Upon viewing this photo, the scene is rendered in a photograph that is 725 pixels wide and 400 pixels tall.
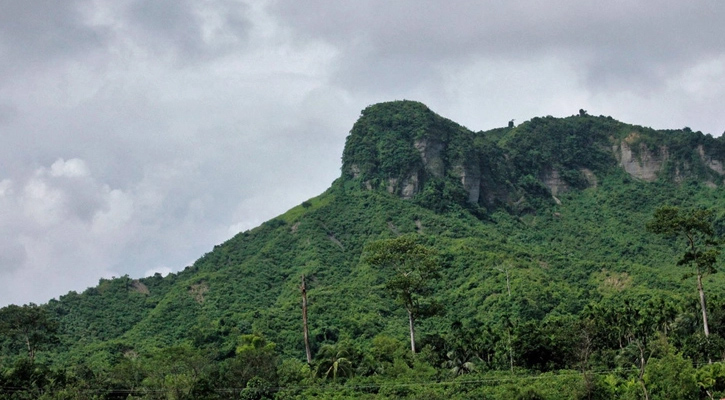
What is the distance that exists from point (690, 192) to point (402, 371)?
101m

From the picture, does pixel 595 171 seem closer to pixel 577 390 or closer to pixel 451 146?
pixel 451 146

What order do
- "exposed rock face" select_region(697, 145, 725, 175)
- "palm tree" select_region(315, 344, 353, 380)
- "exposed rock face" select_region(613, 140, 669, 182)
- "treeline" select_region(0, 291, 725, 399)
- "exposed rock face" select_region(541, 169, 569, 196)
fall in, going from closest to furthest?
"treeline" select_region(0, 291, 725, 399), "palm tree" select_region(315, 344, 353, 380), "exposed rock face" select_region(697, 145, 725, 175), "exposed rock face" select_region(541, 169, 569, 196), "exposed rock face" select_region(613, 140, 669, 182)

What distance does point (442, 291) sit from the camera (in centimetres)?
9419

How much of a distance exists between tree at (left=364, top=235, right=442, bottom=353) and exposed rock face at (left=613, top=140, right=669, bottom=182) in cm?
9529

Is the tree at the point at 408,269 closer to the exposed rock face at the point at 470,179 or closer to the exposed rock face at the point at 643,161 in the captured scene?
the exposed rock face at the point at 470,179

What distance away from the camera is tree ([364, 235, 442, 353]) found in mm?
62125

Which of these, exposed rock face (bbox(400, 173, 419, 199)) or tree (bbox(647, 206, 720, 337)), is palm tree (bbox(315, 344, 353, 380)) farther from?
exposed rock face (bbox(400, 173, 419, 199))

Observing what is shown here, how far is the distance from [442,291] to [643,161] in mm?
72461

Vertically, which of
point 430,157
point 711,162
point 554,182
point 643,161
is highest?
point 430,157

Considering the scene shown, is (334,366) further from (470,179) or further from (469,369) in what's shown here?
(470,179)

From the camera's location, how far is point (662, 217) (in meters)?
55.8

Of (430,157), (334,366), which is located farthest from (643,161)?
(334,366)

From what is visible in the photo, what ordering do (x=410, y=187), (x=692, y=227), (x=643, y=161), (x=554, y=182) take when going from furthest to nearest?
1. (x=643, y=161)
2. (x=554, y=182)
3. (x=410, y=187)
4. (x=692, y=227)

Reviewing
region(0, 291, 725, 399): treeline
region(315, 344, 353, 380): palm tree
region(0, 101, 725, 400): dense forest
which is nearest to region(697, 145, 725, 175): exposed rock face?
region(0, 101, 725, 400): dense forest
